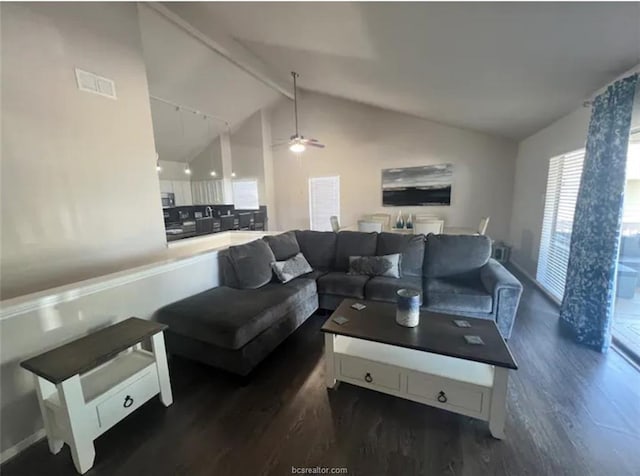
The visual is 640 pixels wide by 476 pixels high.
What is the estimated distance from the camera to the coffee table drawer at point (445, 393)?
64.7 inches

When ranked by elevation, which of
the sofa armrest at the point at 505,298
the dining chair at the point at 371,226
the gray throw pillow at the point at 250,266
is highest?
the dining chair at the point at 371,226

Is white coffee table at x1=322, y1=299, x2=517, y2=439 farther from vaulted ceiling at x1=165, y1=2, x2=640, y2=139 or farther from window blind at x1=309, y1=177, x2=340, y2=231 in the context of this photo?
window blind at x1=309, y1=177, x2=340, y2=231

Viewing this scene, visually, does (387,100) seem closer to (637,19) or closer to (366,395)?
(637,19)

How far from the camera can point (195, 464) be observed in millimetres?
1507

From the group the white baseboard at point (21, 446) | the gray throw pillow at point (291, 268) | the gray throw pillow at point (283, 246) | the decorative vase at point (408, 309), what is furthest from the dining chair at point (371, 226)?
the white baseboard at point (21, 446)

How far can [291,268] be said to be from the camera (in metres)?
3.17

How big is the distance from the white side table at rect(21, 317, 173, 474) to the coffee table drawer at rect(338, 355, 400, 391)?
4.12 feet

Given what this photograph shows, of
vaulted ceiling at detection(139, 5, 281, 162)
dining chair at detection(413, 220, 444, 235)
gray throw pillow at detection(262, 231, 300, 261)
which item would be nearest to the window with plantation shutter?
dining chair at detection(413, 220, 444, 235)

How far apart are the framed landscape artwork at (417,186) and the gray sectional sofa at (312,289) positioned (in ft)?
9.90

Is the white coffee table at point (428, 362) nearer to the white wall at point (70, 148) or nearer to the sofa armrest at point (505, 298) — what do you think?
the sofa armrest at point (505, 298)

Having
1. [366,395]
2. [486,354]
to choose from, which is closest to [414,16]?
[486,354]

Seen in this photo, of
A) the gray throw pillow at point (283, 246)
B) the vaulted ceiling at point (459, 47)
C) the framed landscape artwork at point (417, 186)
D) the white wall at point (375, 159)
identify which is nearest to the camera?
the vaulted ceiling at point (459, 47)

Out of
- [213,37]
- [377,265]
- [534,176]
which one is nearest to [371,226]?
[377,265]

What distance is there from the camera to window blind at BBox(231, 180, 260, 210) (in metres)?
7.61
